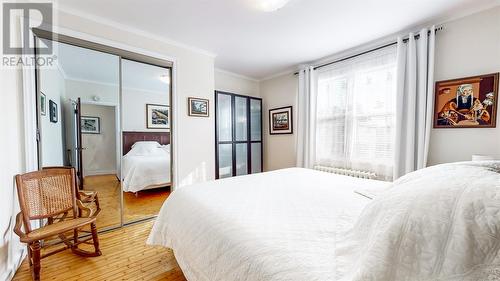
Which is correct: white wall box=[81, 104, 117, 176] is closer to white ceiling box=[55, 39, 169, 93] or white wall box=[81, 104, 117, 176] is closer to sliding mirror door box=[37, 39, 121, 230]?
sliding mirror door box=[37, 39, 121, 230]

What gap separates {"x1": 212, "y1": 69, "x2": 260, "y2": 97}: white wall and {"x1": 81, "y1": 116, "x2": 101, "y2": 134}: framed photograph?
2.10 meters

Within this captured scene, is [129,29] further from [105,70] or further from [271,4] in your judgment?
[271,4]

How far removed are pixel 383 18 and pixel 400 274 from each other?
8.49ft

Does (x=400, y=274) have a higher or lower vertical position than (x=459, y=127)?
lower

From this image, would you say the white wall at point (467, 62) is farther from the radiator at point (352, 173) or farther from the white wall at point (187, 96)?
the white wall at point (187, 96)

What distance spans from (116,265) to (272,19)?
9.54 ft

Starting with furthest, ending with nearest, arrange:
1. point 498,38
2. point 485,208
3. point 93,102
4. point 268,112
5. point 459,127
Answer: point 268,112, point 93,102, point 459,127, point 498,38, point 485,208

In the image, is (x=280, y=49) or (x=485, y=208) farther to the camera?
(x=280, y=49)

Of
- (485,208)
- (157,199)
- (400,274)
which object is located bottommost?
(157,199)

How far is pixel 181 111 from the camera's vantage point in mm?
2820

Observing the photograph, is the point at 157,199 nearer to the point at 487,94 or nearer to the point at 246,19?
the point at 246,19

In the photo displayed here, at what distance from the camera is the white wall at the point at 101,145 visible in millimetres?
3146

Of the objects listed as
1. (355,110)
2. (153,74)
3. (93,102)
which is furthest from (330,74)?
(93,102)

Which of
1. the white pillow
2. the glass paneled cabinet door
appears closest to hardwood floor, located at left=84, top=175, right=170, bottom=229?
the white pillow
